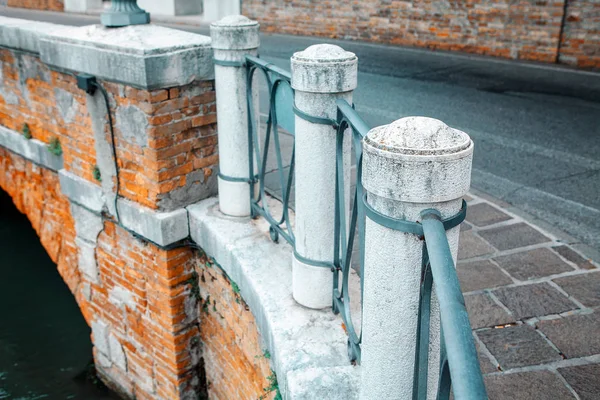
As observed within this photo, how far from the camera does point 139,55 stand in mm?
3717

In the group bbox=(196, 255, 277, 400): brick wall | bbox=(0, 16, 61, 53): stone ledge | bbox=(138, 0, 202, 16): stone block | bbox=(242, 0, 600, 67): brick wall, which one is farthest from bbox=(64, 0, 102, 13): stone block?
bbox=(196, 255, 277, 400): brick wall

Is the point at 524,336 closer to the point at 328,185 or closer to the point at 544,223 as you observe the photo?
the point at 328,185

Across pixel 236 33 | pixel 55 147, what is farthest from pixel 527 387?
pixel 55 147

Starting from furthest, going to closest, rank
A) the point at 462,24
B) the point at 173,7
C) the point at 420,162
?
1. the point at 173,7
2. the point at 462,24
3. the point at 420,162

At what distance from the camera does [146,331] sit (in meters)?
4.84

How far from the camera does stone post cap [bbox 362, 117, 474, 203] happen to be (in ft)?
5.31

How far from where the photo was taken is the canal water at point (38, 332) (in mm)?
6238

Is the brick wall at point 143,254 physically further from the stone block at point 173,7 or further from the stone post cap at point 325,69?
the stone block at point 173,7

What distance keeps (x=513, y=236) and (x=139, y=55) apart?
2618 mm

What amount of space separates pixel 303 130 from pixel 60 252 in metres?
3.85

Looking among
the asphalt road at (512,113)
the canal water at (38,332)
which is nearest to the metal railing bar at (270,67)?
the asphalt road at (512,113)

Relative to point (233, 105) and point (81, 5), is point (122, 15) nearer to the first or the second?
point (233, 105)

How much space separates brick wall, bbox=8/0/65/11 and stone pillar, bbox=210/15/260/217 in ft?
67.4

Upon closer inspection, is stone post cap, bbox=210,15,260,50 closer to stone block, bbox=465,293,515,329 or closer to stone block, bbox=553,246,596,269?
stone block, bbox=465,293,515,329
